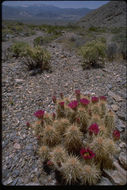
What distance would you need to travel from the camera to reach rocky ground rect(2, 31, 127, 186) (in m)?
1.97

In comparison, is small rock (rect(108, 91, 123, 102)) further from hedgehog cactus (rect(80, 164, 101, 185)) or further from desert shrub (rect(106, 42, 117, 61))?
desert shrub (rect(106, 42, 117, 61))

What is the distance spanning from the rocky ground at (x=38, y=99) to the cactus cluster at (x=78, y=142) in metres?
0.22

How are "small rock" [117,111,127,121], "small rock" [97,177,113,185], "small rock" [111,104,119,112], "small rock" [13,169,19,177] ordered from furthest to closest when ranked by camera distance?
"small rock" [111,104,119,112] → "small rock" [117,111,127,121] → "small rock" [13,169,19,177] → "small rock" [97,177,113,185]

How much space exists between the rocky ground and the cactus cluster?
0.22 meters

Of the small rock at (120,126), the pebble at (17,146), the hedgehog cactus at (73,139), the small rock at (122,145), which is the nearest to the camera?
the hedgehog cactus at (73,139)

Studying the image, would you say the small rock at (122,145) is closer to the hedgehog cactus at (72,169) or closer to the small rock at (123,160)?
the small rock at (123,160)

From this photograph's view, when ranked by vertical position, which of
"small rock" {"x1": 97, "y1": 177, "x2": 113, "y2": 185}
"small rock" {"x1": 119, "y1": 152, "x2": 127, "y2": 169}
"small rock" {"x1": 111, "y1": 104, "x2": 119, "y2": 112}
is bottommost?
"small rock" {"x1": 97, "y1": 177, "x2": 113, "y2": 185}

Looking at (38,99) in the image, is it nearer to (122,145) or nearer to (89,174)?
(122,145)

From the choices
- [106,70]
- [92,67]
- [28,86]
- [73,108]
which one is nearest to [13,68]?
[28,86]

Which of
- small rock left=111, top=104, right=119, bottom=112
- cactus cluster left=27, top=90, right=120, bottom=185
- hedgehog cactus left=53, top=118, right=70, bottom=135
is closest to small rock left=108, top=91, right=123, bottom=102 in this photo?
small rock left=111, top=104, right=119, bottom=112

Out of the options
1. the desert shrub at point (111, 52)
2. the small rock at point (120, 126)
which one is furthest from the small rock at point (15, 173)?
the desert shrub at point (111, 52)

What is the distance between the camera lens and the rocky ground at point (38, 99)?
197 centimetres

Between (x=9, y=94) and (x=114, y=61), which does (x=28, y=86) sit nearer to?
(x=9, y=94)

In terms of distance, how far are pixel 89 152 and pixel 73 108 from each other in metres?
0.68
